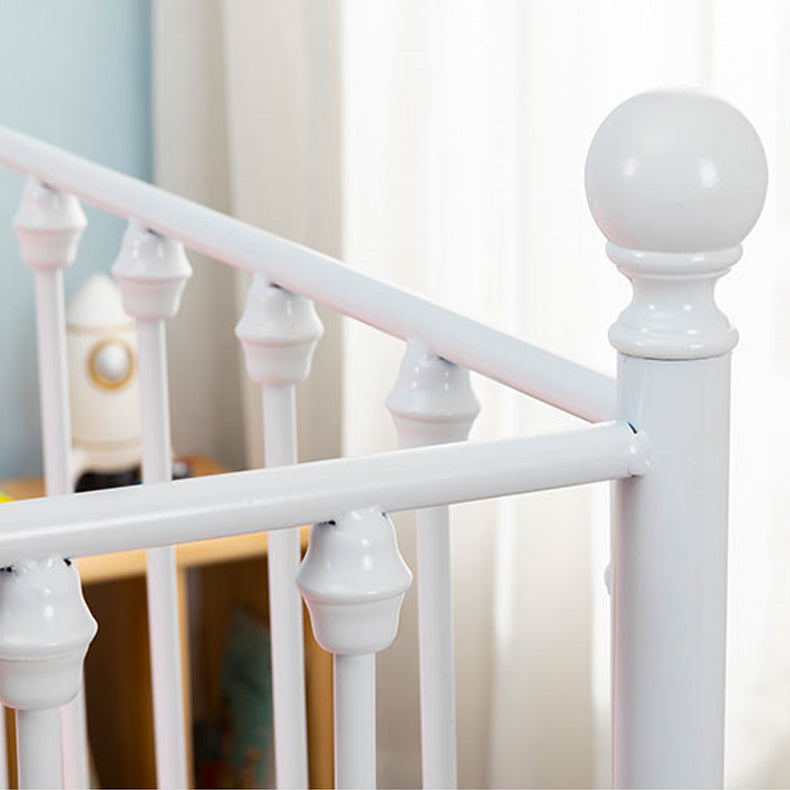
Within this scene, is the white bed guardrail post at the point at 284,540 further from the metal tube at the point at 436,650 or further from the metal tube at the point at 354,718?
the metal tube at the point at 354,718

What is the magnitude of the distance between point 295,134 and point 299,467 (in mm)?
1237

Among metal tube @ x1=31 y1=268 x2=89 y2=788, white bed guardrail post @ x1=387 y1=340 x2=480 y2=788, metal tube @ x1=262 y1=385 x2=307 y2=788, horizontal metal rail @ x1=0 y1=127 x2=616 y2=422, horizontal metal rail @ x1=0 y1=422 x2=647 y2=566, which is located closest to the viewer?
horizontal metal rail @ x1=0 y1=422 x2=647 y2=566

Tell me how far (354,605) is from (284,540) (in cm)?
33

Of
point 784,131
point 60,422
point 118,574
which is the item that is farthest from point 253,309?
point 118,574

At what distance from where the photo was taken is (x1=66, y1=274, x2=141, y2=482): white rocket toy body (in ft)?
5.82

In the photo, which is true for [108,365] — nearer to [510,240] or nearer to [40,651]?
[510,240]

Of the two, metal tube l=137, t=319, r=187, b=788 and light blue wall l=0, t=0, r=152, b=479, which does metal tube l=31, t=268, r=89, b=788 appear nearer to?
metal tube l=137, t=319, r=187, b=788

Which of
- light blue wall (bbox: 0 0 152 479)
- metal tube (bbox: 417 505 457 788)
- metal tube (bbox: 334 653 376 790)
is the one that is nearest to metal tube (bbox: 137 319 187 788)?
metal tube (bbox: 417 505 457 788)

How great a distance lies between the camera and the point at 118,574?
1618 mm

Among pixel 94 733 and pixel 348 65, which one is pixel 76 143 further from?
pixel 94 733

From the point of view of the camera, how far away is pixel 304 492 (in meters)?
0.62

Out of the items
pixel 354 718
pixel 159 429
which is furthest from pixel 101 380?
pixel 354 718

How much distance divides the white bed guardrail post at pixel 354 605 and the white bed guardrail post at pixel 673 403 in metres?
0.10

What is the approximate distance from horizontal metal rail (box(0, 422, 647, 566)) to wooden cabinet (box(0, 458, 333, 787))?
41.9 inches
